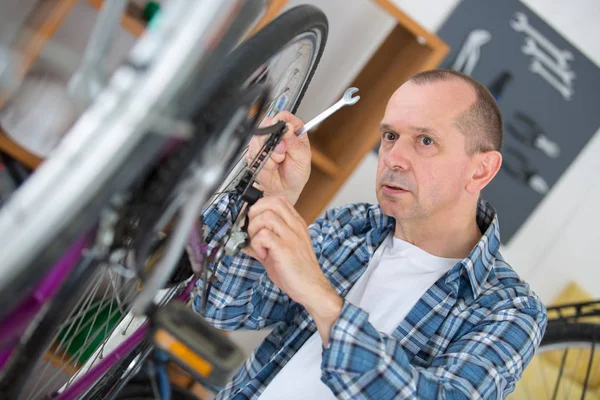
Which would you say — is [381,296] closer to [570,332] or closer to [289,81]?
[289,81]

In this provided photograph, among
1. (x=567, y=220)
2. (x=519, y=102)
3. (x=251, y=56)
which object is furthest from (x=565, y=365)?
(x=251, y=56)

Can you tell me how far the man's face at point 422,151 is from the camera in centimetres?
101

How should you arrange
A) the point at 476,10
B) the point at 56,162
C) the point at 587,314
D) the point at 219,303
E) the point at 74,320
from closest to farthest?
1. the point at 56,162
2. the point at 74,320
3. the point at 219,303
4. the point at 587,314
5. the point at 476,10

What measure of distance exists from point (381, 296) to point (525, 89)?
120 cm

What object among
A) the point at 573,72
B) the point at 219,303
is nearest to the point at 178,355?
the point at 219,303

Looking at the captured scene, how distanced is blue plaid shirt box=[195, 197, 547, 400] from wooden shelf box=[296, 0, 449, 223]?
39cm

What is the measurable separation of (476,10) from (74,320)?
5.30 ft

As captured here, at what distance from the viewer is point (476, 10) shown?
1.78 metres

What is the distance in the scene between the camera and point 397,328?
0.93 meters

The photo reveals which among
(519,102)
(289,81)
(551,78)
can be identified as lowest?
(289,81)

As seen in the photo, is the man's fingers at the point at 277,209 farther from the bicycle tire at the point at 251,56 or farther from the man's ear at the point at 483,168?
the man's ear at the point at 483,168

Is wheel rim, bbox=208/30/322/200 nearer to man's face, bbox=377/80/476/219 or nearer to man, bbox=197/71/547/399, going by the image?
man, bbox=197/71/547/399

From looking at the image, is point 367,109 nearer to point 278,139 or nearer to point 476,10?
point 476,10

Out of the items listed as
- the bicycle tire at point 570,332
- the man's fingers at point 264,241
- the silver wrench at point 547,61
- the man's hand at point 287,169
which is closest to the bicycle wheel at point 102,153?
the man's fingers at point 264,241
